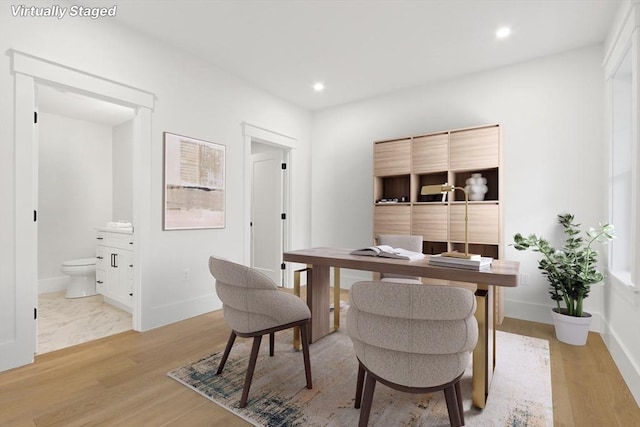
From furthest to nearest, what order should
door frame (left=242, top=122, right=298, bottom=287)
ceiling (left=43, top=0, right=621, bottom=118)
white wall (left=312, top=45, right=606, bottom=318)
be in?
door frame (left=242, top=122, right=298, bottom=287) → white wall (left=312, top=45, right=606, bottom=318) → ceiling (left=43, top=0, right=621, bottom=118)

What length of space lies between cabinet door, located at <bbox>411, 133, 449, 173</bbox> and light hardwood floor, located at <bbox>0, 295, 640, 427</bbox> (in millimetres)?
1969

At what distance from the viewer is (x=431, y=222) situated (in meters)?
3.54

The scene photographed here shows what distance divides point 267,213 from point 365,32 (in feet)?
9.40

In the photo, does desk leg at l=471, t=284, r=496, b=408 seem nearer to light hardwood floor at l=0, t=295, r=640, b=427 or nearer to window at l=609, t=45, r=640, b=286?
light hardwood floor at l=0, t=295, r=640, b=427

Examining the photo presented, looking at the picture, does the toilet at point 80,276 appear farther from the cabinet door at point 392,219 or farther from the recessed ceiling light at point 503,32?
the recessed ceiling light at point 503,32

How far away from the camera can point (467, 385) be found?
1991mm

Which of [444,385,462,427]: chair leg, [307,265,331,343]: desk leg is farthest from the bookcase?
[444,385,462,427]: chair leg

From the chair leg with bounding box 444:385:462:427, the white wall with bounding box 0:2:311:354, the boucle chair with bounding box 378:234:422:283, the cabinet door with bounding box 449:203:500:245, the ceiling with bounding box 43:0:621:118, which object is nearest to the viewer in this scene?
the chair leg with bounding box 444:385:462:427

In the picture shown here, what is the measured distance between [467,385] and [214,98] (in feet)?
11.7

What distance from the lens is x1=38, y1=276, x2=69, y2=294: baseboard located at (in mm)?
4277

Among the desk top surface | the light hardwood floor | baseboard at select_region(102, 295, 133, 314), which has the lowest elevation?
the light hardwood floor

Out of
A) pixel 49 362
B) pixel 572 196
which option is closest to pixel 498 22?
pixel 572 196

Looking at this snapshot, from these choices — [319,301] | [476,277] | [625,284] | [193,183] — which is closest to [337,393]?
[319,301]

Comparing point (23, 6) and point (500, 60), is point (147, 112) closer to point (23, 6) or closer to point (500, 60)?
point (23, 6)
